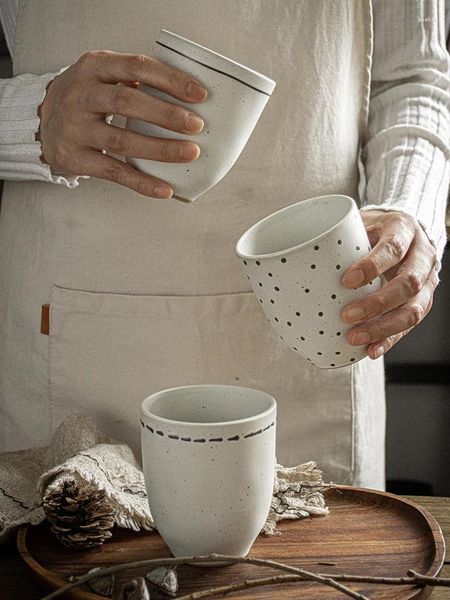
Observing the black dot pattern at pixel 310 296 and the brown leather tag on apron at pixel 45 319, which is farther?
the brown leather tag on apron at pixel 45 319

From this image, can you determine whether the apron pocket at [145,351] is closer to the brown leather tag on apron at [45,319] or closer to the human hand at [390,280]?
the brown leather tag on apron at [45,319]

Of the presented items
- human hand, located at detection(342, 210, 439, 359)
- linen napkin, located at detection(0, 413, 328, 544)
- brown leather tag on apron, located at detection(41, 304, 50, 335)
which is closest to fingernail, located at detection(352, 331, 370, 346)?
human hand, located at detection(342, 210, 439, 359)

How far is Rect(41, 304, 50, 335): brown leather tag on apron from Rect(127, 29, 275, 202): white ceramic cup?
325 millimetres

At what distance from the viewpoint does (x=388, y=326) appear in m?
0.75

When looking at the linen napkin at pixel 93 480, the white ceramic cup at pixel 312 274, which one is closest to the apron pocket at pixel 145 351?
the linen napkin at pixel 93 480

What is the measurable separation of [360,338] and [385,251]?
0.08 meters

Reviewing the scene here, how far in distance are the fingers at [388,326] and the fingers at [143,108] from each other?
22cm

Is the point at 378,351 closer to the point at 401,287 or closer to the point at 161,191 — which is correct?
the point at 401,287

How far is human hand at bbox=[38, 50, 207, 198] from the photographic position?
69cm

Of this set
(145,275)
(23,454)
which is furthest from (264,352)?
(23,454)

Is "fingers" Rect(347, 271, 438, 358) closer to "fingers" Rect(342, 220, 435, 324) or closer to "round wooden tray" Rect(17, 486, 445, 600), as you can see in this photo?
"fingers" Rect(342, 220, 435, 324)

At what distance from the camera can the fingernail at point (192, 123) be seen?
68cm

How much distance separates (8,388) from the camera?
3.54 ft

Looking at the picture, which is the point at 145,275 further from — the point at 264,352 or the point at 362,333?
the point at 362,333
